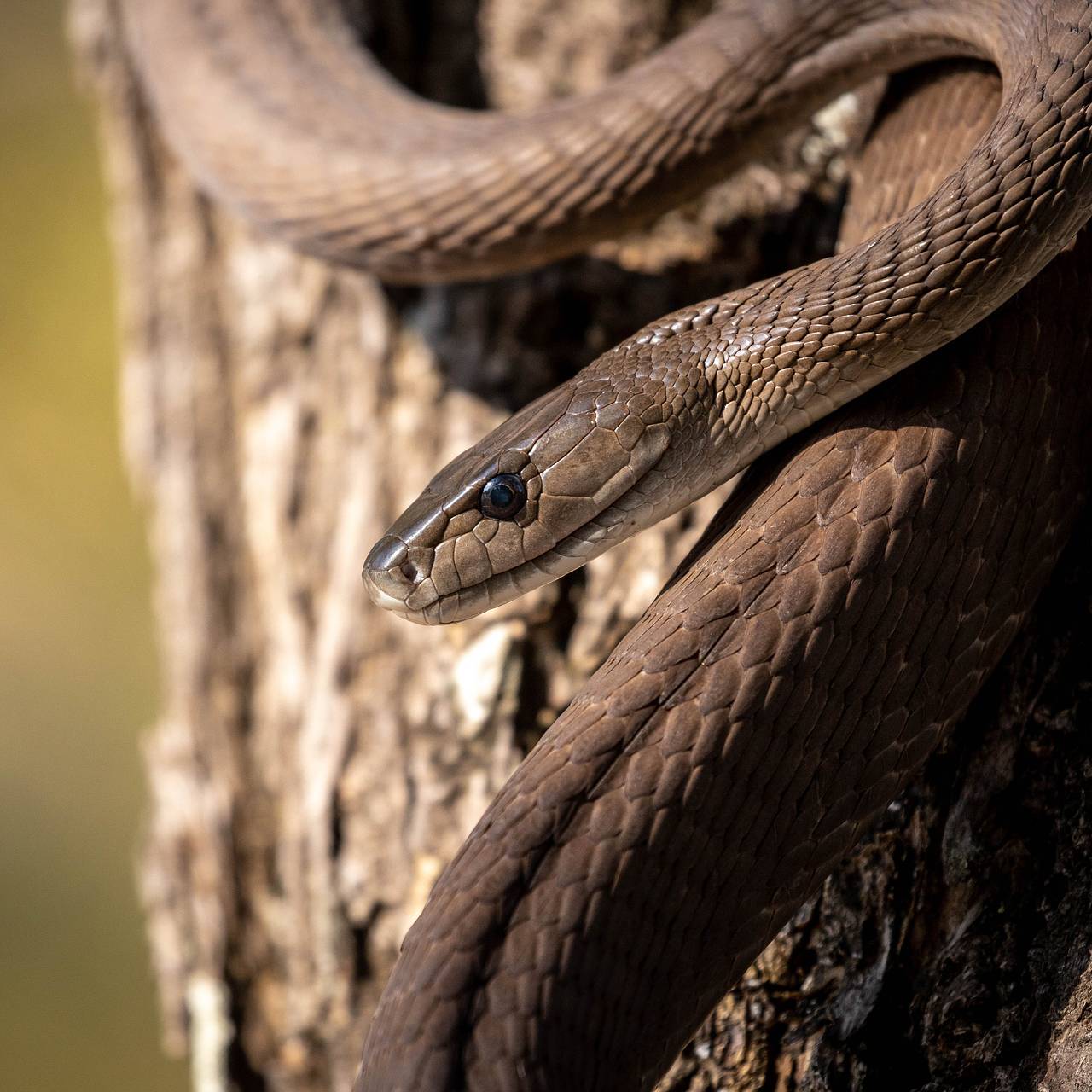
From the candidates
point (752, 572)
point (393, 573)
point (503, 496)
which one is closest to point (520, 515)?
point (503, 496)

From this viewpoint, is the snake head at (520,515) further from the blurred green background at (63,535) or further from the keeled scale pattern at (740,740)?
the blurred green background at (63,535)

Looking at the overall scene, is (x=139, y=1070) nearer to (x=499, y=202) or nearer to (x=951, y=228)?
(x=499, y=202)

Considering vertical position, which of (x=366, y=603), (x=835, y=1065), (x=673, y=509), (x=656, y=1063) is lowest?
(x=835, y=1065)

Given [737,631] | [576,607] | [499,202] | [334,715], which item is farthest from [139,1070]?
[737,631]

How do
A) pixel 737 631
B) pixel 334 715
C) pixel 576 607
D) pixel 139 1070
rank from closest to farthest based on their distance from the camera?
pixel 737 631
pixel 576 607
pixel 334 715
pixel 139 1070

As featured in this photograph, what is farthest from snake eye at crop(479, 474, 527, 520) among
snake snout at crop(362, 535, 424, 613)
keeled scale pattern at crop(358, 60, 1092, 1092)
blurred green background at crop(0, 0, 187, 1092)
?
blurred green background at crop(0, 0, 187, 1092)

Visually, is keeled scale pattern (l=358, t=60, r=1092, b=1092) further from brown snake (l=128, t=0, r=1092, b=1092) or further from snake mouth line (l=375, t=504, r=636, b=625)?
snake mouth line (l=375, t=504, r=636, b=625)

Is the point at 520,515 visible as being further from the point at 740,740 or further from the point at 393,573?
the point at 740,740
